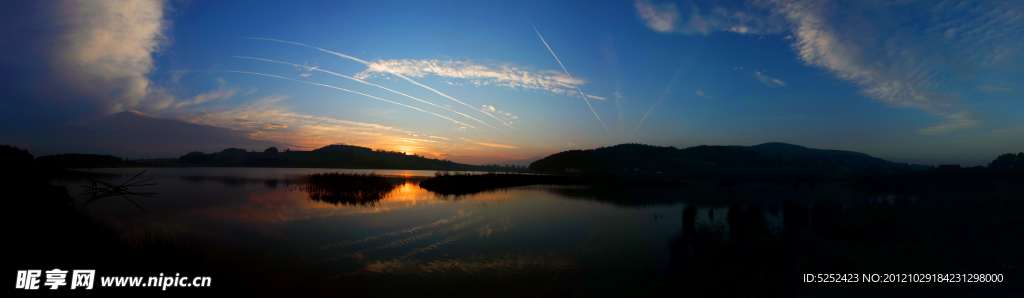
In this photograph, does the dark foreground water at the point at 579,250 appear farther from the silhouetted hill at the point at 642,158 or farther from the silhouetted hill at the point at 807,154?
the silhouetted hill at the point at 807,154

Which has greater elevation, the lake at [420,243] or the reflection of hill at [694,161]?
the reflection of hill at [694,161]

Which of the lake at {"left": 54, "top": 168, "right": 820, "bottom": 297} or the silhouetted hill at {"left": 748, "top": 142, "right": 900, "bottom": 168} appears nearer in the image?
the lake at {"left": 54, "top": 168, "right": 820, "bottom": 297}

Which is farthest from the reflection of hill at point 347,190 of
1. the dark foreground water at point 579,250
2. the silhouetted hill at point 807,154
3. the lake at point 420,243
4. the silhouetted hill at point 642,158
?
the silhouetted hill at point 807,154

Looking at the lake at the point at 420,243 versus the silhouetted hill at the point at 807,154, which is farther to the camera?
the silhouetted hill at the point at 807,154

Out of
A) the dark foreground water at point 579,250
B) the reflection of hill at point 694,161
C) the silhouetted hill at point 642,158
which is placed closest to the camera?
the dark foreground water at point 579,250

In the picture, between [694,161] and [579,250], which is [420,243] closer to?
[579,250]

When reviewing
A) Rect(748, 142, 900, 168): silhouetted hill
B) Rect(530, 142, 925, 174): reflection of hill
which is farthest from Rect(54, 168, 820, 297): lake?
Rect(748, 142, 900, 168): silhouetted hill

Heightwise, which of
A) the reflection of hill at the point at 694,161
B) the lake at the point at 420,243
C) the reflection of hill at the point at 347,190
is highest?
the reflection of hill at the point at 694,161

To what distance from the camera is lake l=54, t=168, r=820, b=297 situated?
7.98 metres

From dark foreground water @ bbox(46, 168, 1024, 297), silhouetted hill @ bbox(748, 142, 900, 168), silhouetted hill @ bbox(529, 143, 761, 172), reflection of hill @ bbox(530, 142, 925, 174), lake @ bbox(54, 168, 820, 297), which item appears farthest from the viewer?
silhouetted hill @ bbox(748, 142, 900, 168)

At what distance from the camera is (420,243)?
11570 millimetres

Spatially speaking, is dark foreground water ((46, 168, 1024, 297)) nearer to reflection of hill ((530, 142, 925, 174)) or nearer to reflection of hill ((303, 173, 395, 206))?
reflection of hill ((303, 173, 395, 206))

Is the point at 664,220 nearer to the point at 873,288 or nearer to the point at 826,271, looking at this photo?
the point at 826,271

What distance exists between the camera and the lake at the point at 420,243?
7.98 metres
